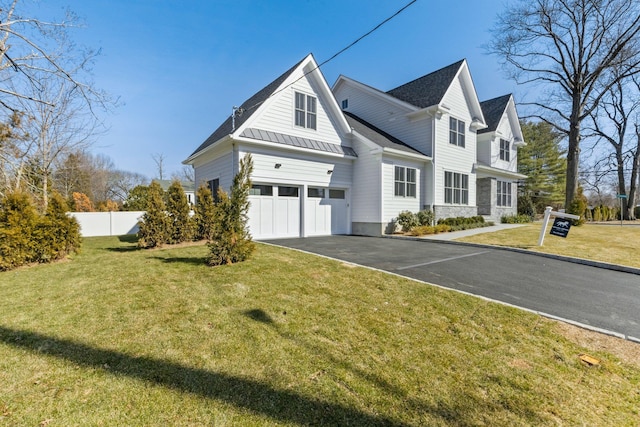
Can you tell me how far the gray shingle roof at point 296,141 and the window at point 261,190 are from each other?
1.89m

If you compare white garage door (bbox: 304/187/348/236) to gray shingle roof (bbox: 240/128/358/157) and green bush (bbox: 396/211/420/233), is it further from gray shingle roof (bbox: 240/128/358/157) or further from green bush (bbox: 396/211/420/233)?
green bush (bbox: 396/211/420/233)

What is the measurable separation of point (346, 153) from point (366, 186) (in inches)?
74.8

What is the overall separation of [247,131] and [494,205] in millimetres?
17653

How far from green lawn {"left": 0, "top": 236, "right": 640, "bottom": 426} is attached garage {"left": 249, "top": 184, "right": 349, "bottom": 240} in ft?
21.6

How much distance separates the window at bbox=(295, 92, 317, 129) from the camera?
1254cm

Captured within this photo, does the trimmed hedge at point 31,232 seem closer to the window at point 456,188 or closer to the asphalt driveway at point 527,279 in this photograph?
the asphalt driveway at point 527,279

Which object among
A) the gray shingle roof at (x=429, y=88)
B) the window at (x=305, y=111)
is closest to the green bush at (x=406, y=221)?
the window at (x=305, y=111)

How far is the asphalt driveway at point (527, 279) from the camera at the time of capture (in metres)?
4.54

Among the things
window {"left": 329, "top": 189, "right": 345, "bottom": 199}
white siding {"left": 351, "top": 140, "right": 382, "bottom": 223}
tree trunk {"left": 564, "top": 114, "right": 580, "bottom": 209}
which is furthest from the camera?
tree trunk {"left": 564, "top": 114, "right": 580, "bottom": 209}

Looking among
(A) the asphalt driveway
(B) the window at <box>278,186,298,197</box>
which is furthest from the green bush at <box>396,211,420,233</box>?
(B) the window at <box>278,186,298,197</box>

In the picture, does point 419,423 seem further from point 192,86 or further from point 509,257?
point 192,86

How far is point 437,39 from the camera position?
9812 millimetres

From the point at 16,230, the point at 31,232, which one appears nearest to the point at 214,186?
the point at 31,232

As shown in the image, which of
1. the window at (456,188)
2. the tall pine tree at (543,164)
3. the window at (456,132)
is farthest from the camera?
the tall pine tree at (543,164)
